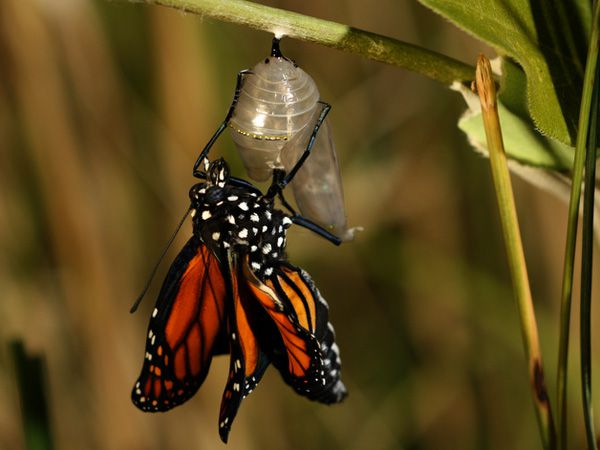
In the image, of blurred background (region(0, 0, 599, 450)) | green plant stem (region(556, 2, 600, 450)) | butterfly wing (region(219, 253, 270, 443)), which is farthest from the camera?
blurred background (region(0, 0, 599, 450))

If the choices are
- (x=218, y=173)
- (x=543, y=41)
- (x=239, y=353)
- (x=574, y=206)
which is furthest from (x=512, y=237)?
(x=218, y=173)

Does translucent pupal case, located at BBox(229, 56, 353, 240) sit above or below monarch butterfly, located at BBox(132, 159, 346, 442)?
above

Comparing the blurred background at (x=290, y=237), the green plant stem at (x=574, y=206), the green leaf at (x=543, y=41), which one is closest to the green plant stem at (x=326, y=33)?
the green leaf at (x=543, y=41)

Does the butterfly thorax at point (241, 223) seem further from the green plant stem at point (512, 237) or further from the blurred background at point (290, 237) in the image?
the blurred background at point (290, 237)

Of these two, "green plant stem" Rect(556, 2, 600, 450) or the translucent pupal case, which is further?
the translucent pupal case

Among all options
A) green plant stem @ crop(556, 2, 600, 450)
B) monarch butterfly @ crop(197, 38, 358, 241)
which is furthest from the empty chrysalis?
green plant stem @ crop(556, 2, 600, 450)

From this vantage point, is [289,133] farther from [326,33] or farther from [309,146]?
[326,33]

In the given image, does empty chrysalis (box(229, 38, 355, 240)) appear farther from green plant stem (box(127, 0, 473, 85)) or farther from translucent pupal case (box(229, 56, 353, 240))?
green plant stem (box(127, 0, 473, 85))
